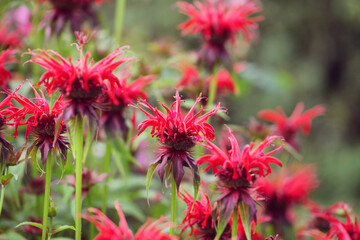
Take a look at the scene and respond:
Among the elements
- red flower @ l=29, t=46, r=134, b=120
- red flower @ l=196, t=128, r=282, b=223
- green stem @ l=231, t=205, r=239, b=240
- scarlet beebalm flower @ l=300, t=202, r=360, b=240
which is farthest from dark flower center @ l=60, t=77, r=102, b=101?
scarlet beebalm flower @ l=300, t=202, r=360, b=240

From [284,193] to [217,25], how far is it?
666 mm

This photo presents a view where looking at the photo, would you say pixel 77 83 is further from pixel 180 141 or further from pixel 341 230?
pixel 341 230

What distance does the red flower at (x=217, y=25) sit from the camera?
5.33 ft

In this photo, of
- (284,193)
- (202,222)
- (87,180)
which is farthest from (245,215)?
(284,193)

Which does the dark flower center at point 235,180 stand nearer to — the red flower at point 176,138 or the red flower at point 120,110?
the red flower at point 176,138

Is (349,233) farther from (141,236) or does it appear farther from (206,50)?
(206,50)

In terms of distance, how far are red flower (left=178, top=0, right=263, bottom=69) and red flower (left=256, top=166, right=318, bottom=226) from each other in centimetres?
50

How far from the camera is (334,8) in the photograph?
4.63 m

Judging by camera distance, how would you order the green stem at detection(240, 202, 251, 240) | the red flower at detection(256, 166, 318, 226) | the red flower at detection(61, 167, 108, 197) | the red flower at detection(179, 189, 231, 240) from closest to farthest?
the green stem at detection(240, 202, 251, 240), the red flower at detection(179, 189, 231, 240), the red flower at detection(61, 167, 108, 197), the red flower at detection(256, 166, 318, 226)

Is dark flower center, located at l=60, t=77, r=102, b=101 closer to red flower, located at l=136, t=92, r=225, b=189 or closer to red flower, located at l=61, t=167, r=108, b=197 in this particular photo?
red flower, located at l=136, t=92, r=225, b=189

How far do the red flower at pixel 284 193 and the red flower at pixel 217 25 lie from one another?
1.63ft

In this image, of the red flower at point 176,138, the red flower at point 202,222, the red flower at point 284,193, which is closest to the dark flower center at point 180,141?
the red flower at point 176,138

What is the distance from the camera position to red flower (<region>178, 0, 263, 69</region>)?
1.62m

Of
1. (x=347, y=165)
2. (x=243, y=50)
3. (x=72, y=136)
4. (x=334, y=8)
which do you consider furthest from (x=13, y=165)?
(x=334, y=8)
